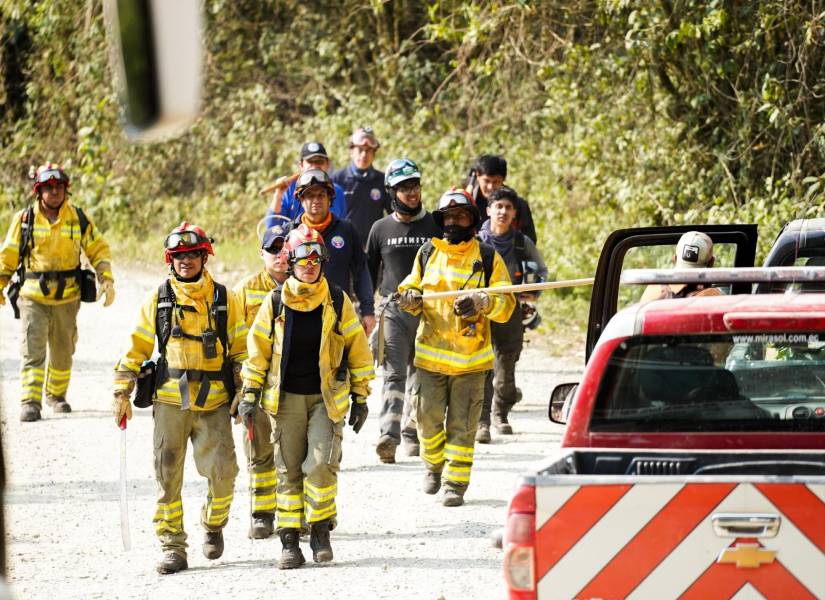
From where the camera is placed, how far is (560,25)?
17406 millimetres

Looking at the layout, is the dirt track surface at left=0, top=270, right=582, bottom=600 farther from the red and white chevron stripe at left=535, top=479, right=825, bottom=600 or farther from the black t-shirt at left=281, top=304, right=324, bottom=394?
the red and white chevron stripe at left=535, top=479, right=825, bottom=600

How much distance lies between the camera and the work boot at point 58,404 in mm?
11656

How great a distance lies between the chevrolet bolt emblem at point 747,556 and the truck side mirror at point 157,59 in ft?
8.50

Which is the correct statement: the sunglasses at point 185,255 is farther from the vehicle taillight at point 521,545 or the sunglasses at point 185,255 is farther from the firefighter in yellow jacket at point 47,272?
the firefighter in yellow jacket at point 47,272

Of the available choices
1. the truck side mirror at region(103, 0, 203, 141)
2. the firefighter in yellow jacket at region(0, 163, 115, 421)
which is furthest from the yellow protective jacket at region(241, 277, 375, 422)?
the truck side mirror at region(103, 0, 203, 141)

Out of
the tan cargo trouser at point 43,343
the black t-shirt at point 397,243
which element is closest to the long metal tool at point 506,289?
the black t-shirt at point 397,243

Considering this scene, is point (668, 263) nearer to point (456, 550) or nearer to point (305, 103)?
point (456, 550)

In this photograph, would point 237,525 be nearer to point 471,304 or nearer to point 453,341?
point 453,341

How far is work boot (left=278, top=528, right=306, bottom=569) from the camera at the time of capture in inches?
278

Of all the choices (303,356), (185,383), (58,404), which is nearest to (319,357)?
(303,356)

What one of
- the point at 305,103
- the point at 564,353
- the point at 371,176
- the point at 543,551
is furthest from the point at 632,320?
the point at 305,103

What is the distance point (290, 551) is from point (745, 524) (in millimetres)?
3455

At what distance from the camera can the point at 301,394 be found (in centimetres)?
717

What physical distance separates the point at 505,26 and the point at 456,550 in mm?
11034
